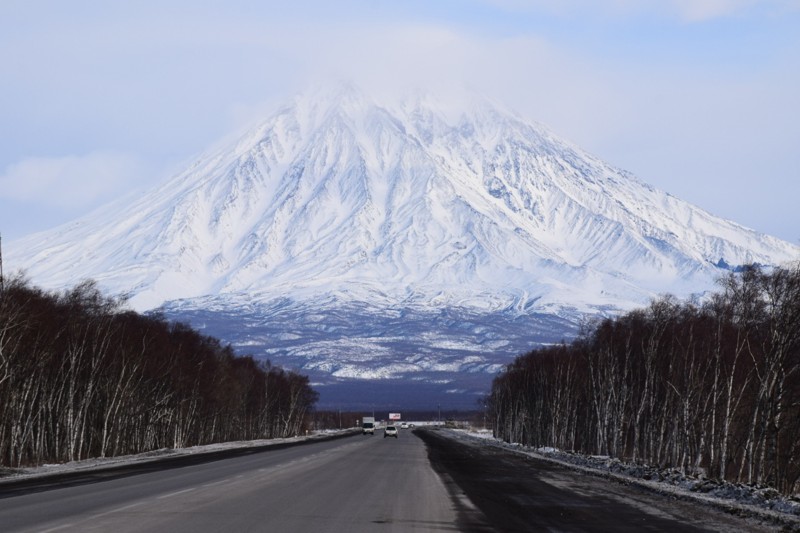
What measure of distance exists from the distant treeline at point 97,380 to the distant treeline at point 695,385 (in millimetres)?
35645

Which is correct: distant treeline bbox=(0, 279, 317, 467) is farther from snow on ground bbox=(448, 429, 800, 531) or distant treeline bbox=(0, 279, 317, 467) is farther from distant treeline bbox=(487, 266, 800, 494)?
distant treeline bbox=(487, 266, 800, 494)

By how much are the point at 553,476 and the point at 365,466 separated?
27.7 ft

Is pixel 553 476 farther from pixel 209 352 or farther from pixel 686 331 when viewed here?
pixel 209 352

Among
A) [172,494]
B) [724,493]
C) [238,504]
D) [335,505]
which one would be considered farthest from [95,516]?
[724,493]

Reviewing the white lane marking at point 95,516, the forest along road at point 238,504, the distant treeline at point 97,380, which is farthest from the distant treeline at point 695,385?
the distant treeline at point 97,380

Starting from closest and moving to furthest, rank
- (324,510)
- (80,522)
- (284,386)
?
(80,522) < (324,510) < (284,386)

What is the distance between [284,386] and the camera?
16625cm

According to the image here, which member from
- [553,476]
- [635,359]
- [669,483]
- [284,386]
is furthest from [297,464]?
[284,386]

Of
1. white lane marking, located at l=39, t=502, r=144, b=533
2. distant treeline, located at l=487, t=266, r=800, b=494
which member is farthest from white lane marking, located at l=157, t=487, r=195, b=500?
distant treeline, located at l=487, t=266, r=800, b=494

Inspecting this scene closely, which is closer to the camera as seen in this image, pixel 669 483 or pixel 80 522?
pixel 80 522

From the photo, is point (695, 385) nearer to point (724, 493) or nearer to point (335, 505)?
point (724, 493)

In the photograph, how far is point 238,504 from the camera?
23.4 meters

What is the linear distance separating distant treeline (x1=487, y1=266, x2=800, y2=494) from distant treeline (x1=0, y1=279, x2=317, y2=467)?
35645mm

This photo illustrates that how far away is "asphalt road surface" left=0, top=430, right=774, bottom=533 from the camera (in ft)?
64.0
